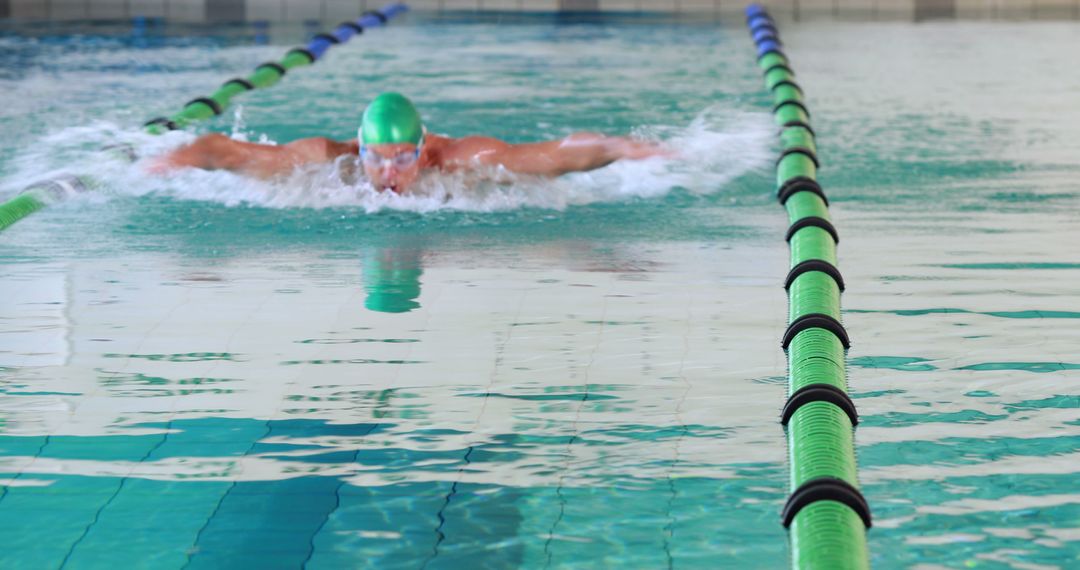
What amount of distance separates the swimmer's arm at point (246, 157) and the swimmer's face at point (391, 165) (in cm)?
22

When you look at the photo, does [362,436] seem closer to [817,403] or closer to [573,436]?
[573,436]

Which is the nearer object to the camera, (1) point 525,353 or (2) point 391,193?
(1) point 525,353

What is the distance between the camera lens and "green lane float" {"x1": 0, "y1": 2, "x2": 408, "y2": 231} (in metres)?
4.95

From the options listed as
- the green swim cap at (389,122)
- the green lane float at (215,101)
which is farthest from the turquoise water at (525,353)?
the green swim cap at (389,122)

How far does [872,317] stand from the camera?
364 centimetres

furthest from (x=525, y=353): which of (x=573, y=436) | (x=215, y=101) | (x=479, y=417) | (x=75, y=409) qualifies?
(x=215, y=101)

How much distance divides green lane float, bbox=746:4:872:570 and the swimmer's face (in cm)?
122

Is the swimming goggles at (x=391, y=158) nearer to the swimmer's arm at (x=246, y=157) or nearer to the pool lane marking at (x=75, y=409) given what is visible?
the swimmer's arm at (x=246, y=157)

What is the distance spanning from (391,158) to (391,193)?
14 cm

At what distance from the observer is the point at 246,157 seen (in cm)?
514

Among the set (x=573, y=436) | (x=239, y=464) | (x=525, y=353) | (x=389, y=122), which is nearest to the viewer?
(x=239, y=464)

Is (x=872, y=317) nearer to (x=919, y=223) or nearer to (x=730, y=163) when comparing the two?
(x=919, y=223)

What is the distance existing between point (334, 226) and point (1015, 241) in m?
2.06

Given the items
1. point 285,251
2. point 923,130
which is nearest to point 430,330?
point 285,251
